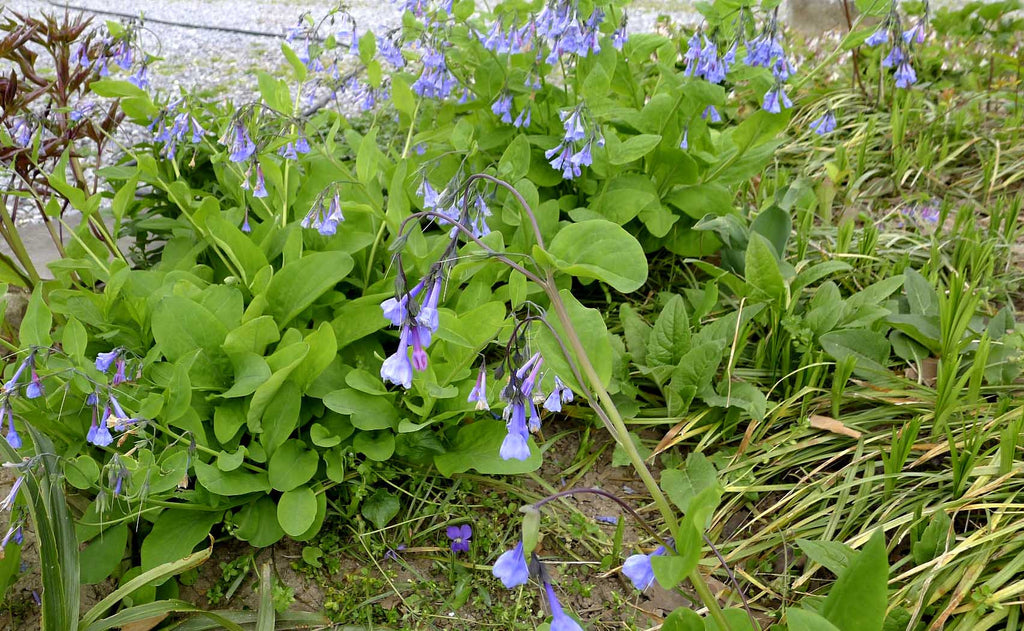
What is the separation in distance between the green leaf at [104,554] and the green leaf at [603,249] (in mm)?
1203

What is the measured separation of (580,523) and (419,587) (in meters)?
0.41

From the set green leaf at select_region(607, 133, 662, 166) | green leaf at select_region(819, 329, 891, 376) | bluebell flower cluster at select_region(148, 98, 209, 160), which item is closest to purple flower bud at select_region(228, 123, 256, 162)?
bluebell flower cluster at select_region(148, 98, 209, 160)

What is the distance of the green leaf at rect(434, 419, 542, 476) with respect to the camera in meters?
1.84

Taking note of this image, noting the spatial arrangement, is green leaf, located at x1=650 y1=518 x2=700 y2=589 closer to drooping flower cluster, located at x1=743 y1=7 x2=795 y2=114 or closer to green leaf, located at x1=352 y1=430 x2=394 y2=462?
green leaf, located at x1=352 y1=430 x2=394 y2=462

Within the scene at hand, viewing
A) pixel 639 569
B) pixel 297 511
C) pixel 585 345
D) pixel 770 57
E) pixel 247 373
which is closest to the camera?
pixel 639 569

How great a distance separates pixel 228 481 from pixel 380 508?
0.36 meters

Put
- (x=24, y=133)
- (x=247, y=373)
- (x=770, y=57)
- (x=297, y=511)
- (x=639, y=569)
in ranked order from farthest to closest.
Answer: (x=770, y=57) → (x=24, y=133) → (x=247, y=373) → (x=297, y=511) → (x=639, y=569)

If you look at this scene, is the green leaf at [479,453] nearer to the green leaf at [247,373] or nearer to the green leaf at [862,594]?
the green leaf at [247,373]

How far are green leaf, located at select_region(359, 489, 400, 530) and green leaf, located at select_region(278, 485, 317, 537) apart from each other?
0.16 metres

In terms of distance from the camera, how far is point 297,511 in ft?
5.64

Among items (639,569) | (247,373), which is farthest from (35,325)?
(639,569)

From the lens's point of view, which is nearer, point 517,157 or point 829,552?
point 829,552

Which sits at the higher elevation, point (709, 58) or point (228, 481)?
point (709, 58)

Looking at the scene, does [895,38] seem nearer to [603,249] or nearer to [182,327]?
[603,249]
